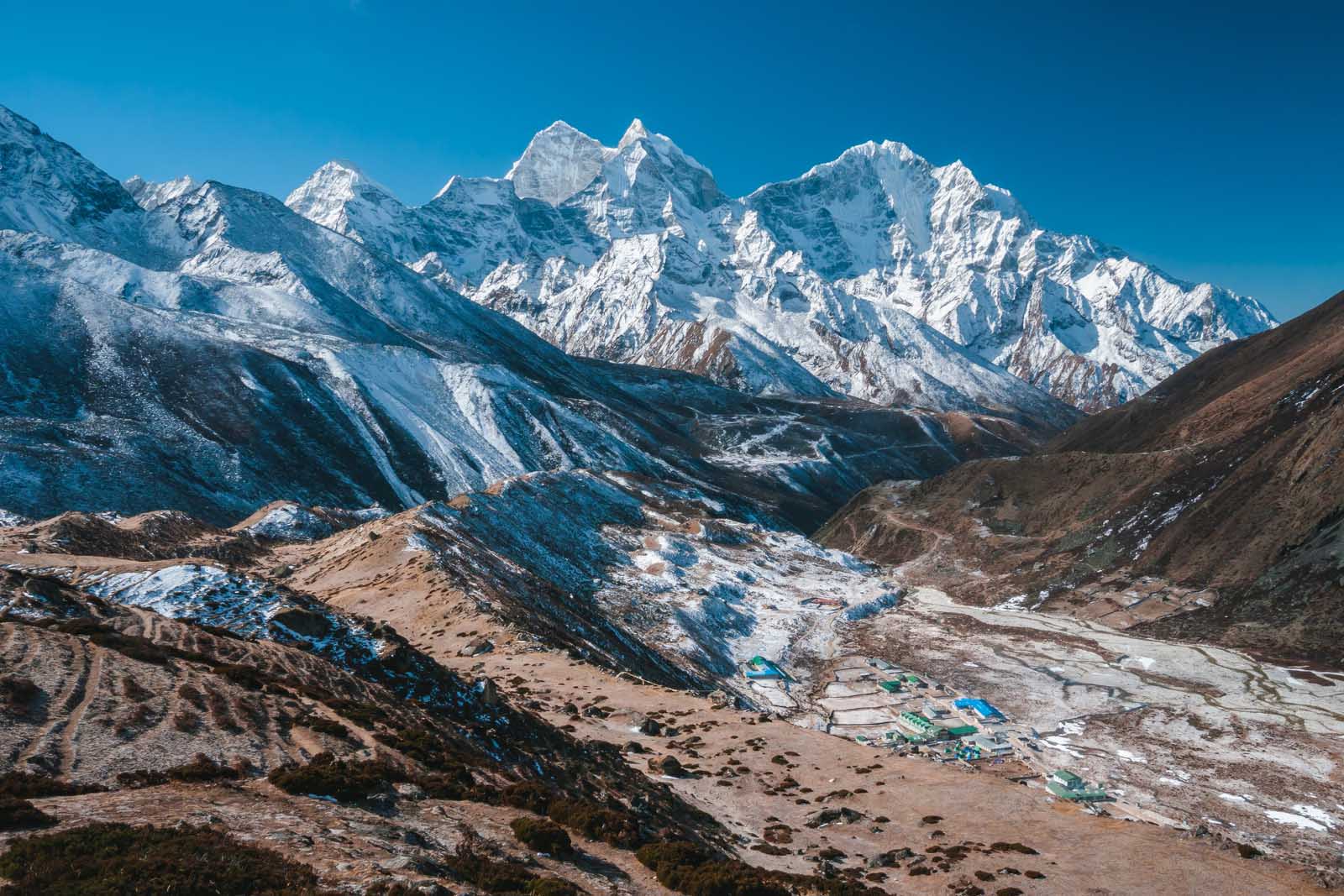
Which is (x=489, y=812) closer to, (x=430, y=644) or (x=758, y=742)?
(x=758, y=742)

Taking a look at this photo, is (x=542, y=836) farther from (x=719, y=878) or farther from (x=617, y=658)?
(x=617, y=658)

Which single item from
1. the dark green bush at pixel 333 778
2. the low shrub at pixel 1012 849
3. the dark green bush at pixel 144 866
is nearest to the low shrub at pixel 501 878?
the dark green bush at pixel 144 866

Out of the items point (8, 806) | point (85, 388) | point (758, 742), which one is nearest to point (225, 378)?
point (85, 388)

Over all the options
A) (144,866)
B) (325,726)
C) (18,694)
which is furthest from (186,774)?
(144,866)

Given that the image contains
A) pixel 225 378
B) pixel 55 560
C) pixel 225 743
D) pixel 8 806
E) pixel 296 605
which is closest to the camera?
pixel 8 806

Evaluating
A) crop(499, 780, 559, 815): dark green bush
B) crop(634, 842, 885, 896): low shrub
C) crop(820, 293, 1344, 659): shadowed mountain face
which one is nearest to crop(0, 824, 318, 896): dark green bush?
crop(499, 780, 559, 815): dark green bush

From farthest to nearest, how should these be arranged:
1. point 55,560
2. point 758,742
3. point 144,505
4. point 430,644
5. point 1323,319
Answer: point 1323,319 < point 144,505 < point 430,644 < point 55,560 < point 758,742

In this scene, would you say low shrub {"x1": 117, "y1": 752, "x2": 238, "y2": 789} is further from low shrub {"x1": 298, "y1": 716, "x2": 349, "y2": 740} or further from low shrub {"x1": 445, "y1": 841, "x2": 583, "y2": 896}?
low shrub {"x1": 445, "y1": 841, "x2": 583, "y2": 896}

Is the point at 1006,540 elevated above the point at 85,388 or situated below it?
above

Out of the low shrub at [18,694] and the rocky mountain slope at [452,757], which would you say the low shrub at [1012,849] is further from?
the low shrub at [18,694]
